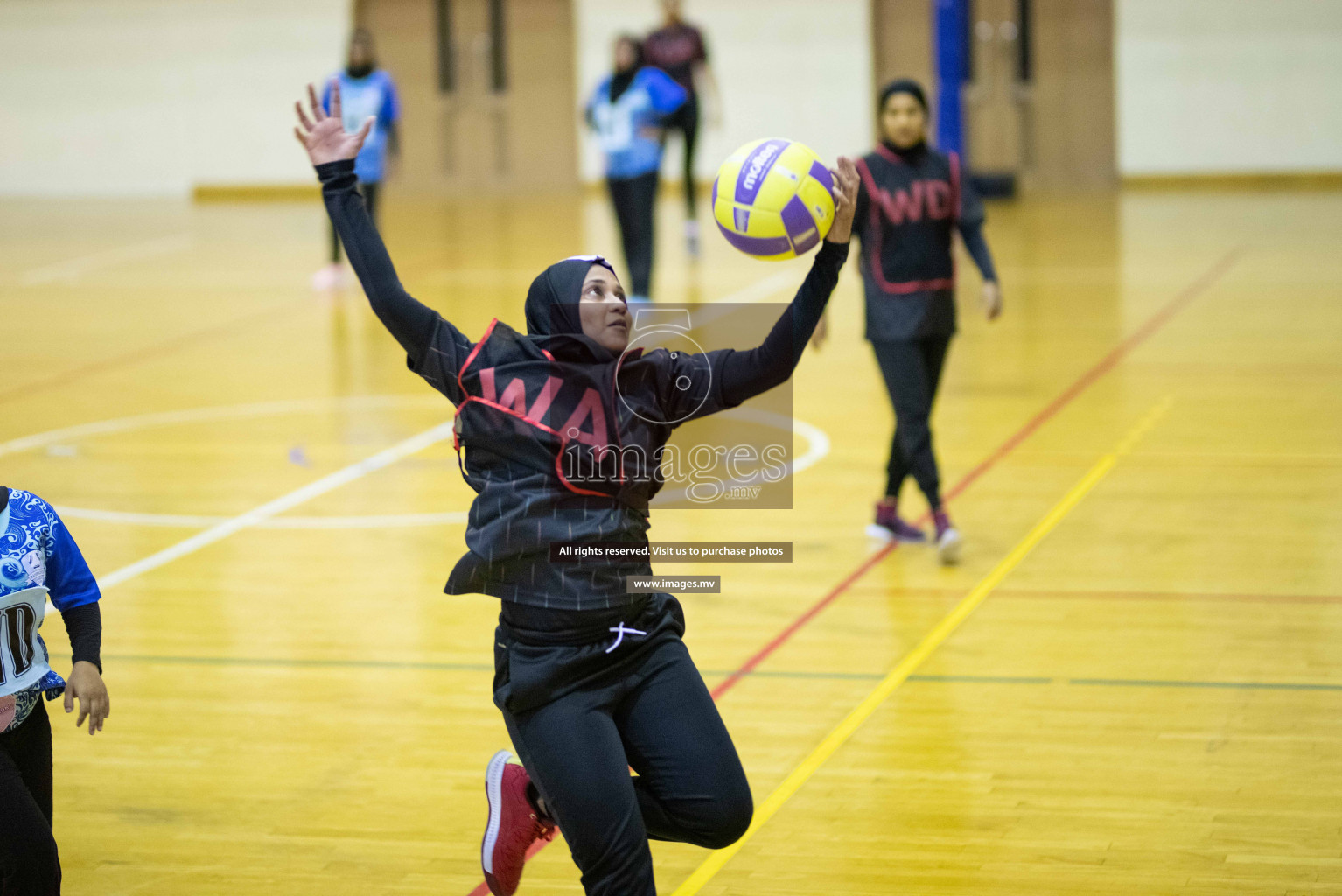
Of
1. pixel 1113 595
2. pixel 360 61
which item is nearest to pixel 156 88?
pixel 360 61

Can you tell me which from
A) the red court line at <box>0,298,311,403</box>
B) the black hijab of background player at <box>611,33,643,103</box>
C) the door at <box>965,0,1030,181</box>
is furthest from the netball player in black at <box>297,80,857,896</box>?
the door at <box>965,0,1030,181</box>

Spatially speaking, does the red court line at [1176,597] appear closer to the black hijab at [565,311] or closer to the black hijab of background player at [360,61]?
the black hijab at [565,311]

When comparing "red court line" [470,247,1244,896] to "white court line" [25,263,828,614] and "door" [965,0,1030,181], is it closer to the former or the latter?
"white court line" [25,263,828,614]

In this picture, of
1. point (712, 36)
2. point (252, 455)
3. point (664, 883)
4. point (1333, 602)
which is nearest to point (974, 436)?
point (1333, 602)

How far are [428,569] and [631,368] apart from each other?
372cm

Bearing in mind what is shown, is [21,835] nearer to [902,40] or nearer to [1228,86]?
[1228,86]

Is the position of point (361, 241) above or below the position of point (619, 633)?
above

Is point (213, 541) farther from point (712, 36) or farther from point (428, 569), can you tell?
point (712, 36)

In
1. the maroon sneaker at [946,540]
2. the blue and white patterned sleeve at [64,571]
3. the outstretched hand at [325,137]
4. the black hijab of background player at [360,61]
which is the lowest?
the maroon sneaker at [946,540]

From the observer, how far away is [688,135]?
1744 cm

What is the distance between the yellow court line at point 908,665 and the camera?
448 cm

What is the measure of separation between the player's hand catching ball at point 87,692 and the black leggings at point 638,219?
9.89m

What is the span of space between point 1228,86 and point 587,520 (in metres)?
19.0

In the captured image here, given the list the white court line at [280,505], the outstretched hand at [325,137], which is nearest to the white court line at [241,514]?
the white court line at [280,505]
